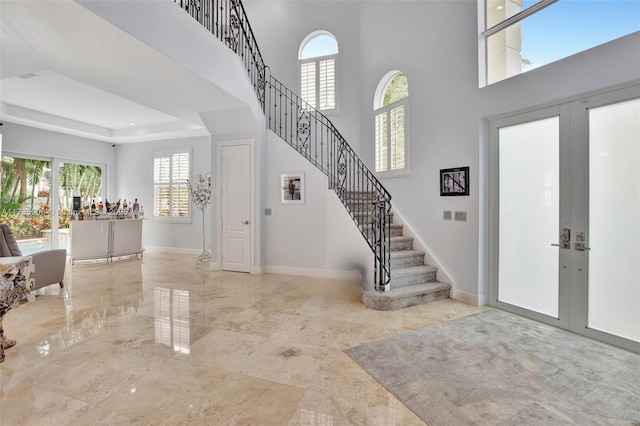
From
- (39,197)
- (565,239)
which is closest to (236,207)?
(565,239)

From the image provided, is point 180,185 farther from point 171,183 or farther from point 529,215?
point 529,215

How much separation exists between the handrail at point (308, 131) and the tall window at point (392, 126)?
16.4 inches

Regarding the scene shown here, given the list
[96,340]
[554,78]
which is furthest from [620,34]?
[96,340]

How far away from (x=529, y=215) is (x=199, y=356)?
4.07 m

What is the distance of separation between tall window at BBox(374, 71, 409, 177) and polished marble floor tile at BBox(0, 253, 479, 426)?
244 cm

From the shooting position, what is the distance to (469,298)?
4.27 m

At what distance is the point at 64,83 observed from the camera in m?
5.39

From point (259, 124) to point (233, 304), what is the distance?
343 centimetres

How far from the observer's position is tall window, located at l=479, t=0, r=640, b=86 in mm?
2922

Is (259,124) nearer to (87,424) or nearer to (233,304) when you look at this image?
(233,304)

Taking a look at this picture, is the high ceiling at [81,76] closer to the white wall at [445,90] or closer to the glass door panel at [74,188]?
the glass door panel at [74,188]

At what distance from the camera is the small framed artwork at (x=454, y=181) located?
4.30 metres

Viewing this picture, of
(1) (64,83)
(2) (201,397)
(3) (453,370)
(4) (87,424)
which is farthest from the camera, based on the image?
(1) (64,83)

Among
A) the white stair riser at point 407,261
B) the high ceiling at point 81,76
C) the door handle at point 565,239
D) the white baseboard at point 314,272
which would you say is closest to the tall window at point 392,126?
the white stair riser at point 407,261
